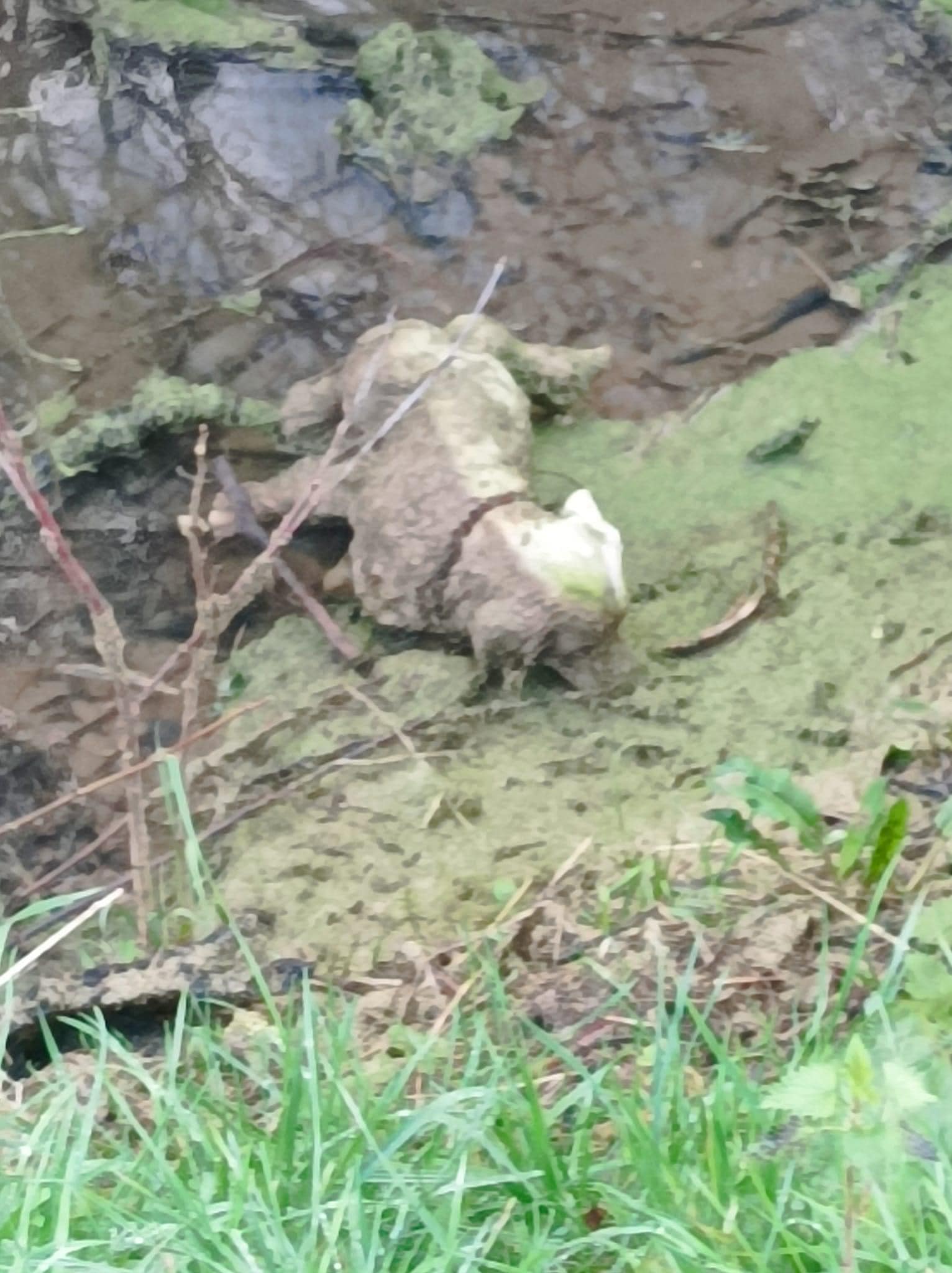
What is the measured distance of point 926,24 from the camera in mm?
2605

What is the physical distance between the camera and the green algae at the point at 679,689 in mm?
1690

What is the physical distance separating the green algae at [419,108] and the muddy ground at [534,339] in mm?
53

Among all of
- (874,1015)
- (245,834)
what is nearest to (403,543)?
(245,834)

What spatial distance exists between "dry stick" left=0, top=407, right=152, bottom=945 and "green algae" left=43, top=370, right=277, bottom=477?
0.61m

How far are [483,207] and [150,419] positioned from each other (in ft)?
2.72

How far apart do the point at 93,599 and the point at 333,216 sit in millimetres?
1321

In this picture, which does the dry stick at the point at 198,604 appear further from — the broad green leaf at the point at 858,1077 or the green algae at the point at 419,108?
the green algae at the point at 419,108

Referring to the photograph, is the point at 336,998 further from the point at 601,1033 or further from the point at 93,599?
the point at 93,599

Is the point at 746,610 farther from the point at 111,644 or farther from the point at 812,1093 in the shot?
the point at 812,1093

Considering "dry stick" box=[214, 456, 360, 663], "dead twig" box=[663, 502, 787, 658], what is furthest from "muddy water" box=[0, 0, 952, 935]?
"dead twig" box=[663, 502, 787, 658]

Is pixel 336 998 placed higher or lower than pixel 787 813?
lower

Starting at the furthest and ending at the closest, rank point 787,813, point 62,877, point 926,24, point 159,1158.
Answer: point 926,24, point 62,877, point 787,813, point 159,1158

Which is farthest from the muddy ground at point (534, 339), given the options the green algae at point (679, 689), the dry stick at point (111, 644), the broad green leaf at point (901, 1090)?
the broad green leaf at point (901, 1090)

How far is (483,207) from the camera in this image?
2482mm
